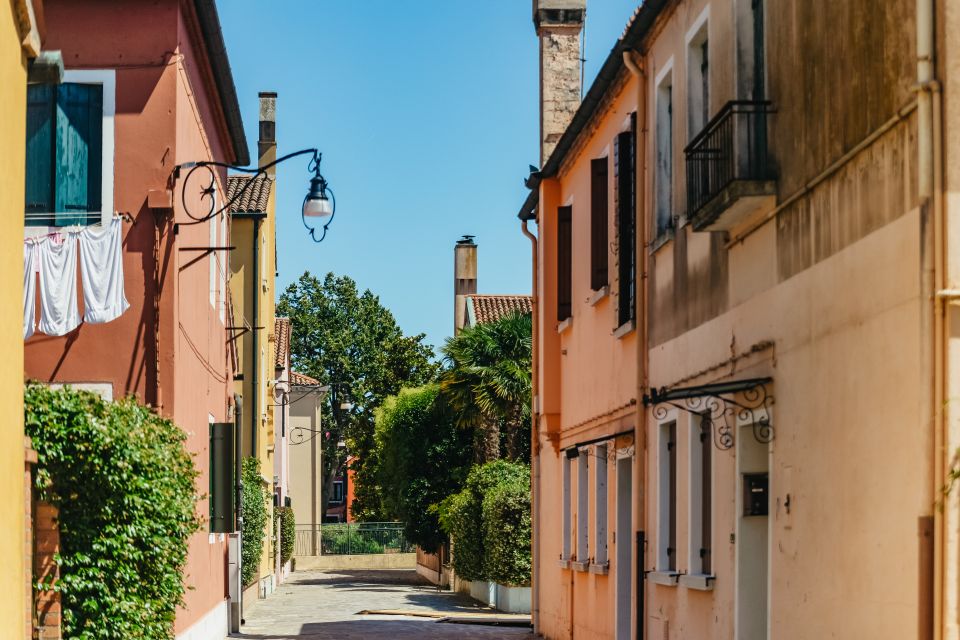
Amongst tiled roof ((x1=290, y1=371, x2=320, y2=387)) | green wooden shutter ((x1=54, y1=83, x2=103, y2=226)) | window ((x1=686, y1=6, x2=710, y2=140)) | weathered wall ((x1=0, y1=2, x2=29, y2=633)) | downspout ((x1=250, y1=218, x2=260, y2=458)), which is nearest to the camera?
weathered wall ((x1=0, y1=2, x2=29, y2=633))

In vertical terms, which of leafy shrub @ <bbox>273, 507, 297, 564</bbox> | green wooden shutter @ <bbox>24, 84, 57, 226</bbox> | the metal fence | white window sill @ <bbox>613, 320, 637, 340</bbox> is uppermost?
green wooden shutter @ <bbox>24, 84, 57, 226</bbox>

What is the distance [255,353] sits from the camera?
37.1 m

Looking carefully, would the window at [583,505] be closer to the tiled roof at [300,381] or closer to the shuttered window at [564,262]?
the shuttered window at [564,262]

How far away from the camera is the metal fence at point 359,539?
6469 cm

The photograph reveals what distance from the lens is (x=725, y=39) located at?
12.9 metres

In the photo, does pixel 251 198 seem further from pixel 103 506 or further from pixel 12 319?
pixel 12 319

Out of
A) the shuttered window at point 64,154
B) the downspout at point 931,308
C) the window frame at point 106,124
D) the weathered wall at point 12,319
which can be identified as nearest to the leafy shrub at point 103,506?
the weathered wall at point 12,319

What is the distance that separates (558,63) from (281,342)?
28.3 meters

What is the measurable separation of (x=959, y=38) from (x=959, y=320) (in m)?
1.46

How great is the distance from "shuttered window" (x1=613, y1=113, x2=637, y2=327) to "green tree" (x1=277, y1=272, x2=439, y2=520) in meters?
58.4

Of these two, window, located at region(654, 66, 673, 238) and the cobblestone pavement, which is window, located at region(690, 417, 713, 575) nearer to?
window, located at region(654, 66, 673, 238)

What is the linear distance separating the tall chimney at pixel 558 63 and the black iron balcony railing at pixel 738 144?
14.6 m

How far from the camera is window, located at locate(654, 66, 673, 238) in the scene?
51.6 ft

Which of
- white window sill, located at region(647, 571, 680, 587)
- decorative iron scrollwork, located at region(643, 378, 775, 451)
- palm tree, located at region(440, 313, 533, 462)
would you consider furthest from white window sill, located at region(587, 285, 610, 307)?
palm tree, located at region(440, 313, 533, 462)
